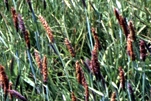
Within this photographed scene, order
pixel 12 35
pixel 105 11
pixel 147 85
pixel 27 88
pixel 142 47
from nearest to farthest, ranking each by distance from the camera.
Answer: pixel 142 47 < pixel 147 85 < pixel 27 88 < pixel 12 35 < pixel 105 11

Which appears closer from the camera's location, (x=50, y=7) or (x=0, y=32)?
(x=0, y=32)

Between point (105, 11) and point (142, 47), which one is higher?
point (105, 11)

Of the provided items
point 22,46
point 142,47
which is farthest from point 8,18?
point 142,47

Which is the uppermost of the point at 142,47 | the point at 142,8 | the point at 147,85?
the point at 142,8

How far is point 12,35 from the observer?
7.15 ft

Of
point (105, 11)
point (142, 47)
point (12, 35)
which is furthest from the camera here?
point (105, 11)

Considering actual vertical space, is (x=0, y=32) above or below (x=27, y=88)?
above

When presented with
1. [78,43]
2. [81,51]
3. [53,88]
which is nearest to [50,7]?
[78,43]

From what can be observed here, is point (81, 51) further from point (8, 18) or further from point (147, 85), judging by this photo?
point (8, 18)

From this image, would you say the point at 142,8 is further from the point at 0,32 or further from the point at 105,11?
the point at 0,32

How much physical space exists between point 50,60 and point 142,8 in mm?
534

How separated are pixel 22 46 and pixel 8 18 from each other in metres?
0.47

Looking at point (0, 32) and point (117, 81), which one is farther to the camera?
point (0, 32)

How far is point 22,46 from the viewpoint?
2.04 m
